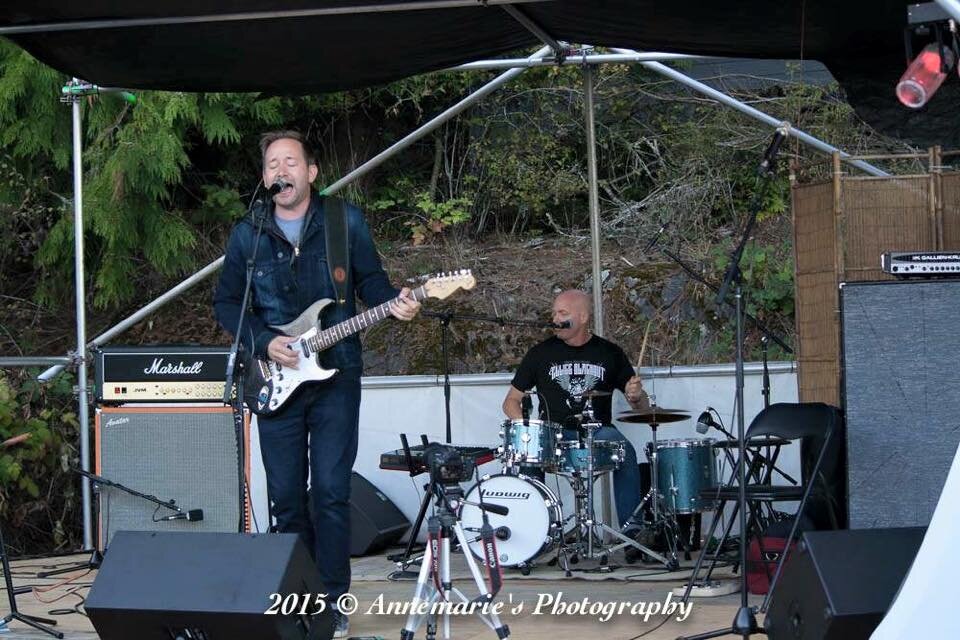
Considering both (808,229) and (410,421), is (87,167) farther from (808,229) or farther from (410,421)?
(808,229)

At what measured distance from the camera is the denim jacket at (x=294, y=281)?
478 cm

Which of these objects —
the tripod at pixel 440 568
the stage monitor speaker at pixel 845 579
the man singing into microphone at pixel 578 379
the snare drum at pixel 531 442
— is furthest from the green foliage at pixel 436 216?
the stage monitor speaker at pixel 845 579

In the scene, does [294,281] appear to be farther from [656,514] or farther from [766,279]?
[766,279]

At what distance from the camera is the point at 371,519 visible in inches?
292

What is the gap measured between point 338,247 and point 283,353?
469 mm

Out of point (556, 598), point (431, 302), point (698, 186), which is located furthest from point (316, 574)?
point (698, 186)

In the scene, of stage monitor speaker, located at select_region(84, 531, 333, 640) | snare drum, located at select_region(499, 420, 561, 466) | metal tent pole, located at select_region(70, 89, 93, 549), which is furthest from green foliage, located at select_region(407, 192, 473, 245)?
stage monitor speaker, located at select_region(84, 531, 333, 640)

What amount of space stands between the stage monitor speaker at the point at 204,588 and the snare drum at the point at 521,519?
9.03 ft

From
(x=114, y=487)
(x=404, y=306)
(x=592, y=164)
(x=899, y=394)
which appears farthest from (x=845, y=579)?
(x=114, y=487)

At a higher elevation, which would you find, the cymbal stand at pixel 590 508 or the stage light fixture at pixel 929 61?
the stage light fixture at pixel 929 61

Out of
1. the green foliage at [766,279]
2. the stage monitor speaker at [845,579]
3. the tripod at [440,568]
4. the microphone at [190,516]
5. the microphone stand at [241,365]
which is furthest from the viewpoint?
the green foliage at [766,279]

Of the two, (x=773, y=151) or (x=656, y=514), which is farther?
(x=656, y=514)

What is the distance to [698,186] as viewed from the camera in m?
10.5

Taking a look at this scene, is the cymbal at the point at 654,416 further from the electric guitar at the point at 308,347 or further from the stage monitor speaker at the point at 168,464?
the electric guitar at the point at 308,347
